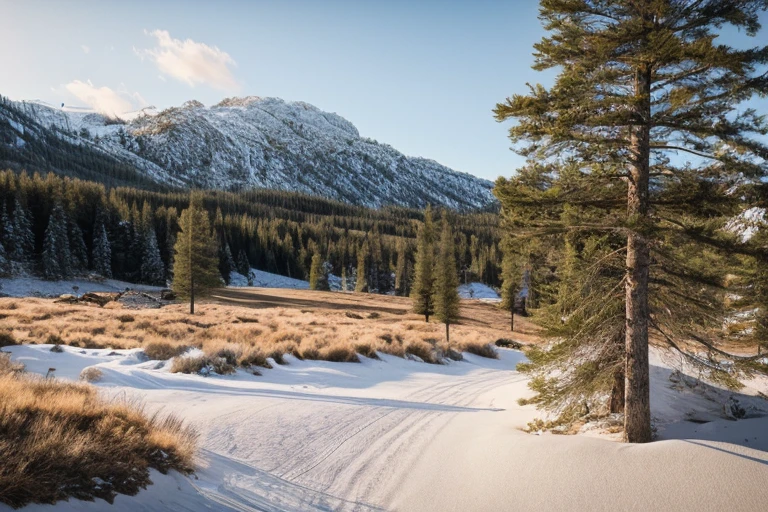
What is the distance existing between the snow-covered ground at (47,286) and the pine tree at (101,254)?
6285 mm

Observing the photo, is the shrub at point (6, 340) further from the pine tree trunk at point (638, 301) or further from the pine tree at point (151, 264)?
the pine tree at point (151, 264)

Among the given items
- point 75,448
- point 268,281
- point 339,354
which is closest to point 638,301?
point 75,448

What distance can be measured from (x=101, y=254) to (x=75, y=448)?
85.2m

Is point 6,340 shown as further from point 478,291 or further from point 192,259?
point 478,291

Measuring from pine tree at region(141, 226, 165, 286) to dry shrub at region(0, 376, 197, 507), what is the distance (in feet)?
263

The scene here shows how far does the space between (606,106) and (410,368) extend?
13.2 m

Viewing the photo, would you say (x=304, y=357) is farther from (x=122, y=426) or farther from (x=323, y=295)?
(x=323, y=295)

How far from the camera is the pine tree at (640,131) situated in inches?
235

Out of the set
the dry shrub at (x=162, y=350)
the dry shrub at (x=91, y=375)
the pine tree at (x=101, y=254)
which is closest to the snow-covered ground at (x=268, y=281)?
the pine tree at (x=101, y=254)

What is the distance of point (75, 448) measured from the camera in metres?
3.45

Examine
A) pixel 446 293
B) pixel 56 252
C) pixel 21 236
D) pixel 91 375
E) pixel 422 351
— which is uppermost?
pixel 21 236

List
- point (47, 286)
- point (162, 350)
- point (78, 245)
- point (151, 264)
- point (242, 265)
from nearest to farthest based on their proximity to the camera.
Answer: point (162, 350) → point (47, 286) → point (78, 245) → point (151, 264) → point (242, 265)

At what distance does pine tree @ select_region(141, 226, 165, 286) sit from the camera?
7525cm

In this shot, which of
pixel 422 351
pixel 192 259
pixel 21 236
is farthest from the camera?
pixel 21 236
